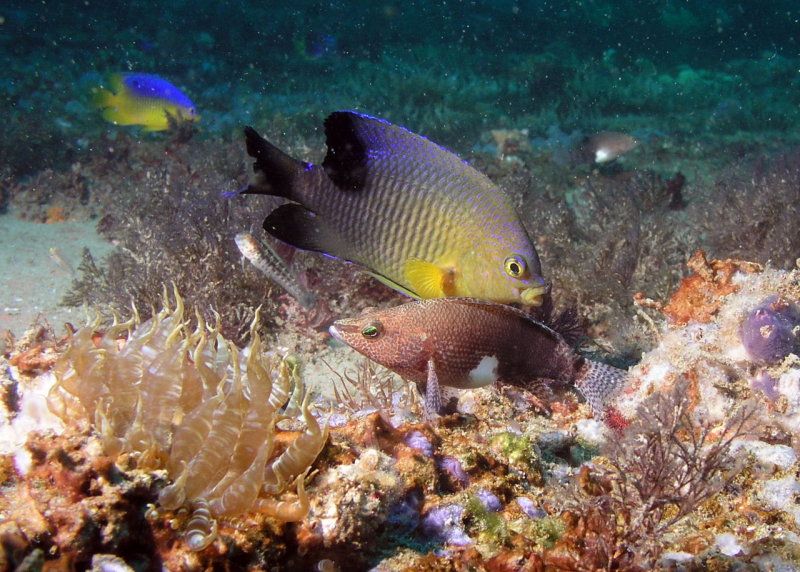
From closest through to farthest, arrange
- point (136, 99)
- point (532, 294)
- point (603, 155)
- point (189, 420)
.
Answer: point (189, 420) → point (532, 294) → point (136, 99) → point (603, 155)

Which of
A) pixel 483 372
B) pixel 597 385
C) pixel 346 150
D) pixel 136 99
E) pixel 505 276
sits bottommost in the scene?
pixel 597 385

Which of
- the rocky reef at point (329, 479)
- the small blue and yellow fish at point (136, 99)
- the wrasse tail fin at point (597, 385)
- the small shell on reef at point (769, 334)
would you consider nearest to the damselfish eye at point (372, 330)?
the rocky reef at point (329, 479)

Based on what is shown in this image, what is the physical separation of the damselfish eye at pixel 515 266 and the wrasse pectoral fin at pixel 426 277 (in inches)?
14.7

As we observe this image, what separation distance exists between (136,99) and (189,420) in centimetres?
864

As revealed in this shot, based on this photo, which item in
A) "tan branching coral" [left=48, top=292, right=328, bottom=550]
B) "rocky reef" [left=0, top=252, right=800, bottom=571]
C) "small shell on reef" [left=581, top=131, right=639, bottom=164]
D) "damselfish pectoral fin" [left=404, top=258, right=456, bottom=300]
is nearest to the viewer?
"rocky reef" [left=0, top=252, right=800, bottom=571]

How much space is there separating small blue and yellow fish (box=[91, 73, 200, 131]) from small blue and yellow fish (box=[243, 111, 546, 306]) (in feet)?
23.7

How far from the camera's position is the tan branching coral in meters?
1.70

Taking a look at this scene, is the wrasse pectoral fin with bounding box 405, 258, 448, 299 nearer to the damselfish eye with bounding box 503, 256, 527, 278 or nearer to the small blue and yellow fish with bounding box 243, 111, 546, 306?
the small blue and yellow fish with bounding box 243, 111, 546, 306

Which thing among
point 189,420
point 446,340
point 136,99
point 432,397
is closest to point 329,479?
point 189,420

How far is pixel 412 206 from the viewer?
2945mm

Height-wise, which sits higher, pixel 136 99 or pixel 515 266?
pixel 515 266

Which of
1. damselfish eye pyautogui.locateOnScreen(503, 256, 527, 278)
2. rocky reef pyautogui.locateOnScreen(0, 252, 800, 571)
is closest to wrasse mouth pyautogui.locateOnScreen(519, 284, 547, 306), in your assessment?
damselfish eye pyautogui.locateOnScreen(503, 256, 527, 278)

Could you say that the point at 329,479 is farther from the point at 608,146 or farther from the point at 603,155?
the point at 608,146

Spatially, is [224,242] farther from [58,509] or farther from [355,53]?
[355,53]
